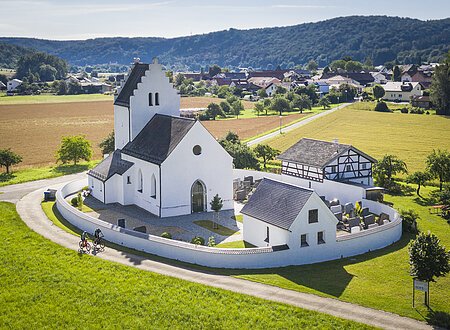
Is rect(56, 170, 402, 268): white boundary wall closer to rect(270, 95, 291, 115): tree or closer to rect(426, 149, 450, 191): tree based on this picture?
rect(426, 149, 450, 191): tree

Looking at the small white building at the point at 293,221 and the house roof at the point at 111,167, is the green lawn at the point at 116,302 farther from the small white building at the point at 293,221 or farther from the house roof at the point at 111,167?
the house roof at the point at 111,167

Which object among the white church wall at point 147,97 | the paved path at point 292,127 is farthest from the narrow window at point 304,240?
the paved path at point 292,127

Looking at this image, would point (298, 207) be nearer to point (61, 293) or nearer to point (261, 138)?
point (61, 293)

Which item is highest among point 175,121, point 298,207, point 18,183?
point 175,121

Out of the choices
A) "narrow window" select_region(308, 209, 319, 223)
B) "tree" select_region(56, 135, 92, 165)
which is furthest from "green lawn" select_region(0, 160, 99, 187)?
"narrow window" select_region(308, 209, 319, 223)

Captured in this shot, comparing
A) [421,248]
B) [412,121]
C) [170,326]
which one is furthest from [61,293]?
[412,121]

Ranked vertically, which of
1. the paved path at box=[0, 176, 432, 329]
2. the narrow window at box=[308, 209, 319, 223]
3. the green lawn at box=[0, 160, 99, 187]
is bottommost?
the green lawn at box=[0, 160, 99, 187]
